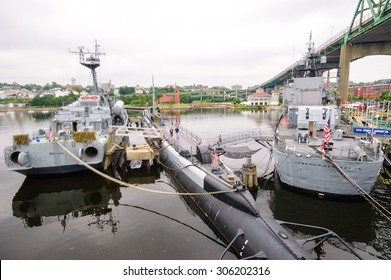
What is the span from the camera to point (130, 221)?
14.3 m

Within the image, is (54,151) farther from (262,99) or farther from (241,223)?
(262,99)

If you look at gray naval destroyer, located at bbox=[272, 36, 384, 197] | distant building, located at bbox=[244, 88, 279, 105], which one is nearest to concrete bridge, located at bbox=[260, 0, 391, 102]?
gray naval destroyer, located at bbox=[272, 36, 384, 197]

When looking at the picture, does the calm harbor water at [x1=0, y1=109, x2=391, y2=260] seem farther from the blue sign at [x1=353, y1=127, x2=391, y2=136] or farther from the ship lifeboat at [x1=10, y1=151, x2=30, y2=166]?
the blue sign at [x1=353, y1=127, x2=391, y2=136]

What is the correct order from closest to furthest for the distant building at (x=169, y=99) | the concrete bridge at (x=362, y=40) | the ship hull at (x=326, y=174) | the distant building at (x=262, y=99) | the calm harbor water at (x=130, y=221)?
1. the calm harbor water at (x=130, y=221)
2. the ship hull at (x=326, y=174)
3. the concrete bridge at (x=362, y=40)
4. the distant building at (x=262, y=99)
5. the distant building at (x=169, y=99)

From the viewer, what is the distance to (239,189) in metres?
11.9

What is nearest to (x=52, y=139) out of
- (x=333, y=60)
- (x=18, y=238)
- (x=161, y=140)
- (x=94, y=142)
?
(x=94, y=142)

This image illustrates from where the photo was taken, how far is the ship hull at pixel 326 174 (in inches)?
560

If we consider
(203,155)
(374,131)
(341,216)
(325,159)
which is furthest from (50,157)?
(374,131)

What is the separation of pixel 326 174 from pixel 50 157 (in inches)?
777

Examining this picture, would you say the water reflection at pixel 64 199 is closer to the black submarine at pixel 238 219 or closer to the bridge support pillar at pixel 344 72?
the black submarine at pixel 238 219

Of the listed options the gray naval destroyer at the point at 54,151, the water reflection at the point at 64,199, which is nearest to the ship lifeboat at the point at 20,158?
the gray naval destroyer at the point at 54,151

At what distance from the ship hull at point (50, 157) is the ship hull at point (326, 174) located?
1433 cm

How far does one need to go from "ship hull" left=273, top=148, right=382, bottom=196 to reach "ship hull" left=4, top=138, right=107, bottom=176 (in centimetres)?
1433
